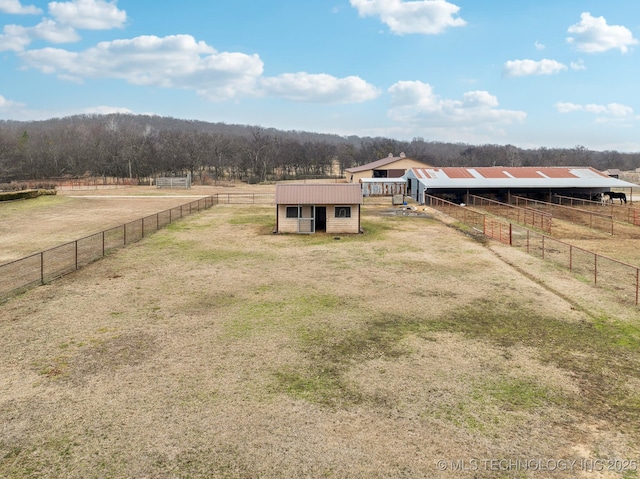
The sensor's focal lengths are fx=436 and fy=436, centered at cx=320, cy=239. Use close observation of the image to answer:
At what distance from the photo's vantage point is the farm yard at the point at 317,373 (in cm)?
810

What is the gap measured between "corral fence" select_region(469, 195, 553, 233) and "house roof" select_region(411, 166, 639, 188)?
6.99 feet

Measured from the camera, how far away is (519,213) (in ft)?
138

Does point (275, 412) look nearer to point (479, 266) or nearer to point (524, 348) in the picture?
point (524, 348)

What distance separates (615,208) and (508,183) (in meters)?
10.9

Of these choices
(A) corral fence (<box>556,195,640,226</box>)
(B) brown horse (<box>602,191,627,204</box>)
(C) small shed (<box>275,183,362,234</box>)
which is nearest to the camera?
(C) small shed (<box>275,183,362,234</box>)

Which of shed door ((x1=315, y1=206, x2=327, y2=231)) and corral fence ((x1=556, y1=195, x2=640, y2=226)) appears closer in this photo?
shed door ((x1=315, y1=206, x2=327, y2=231))

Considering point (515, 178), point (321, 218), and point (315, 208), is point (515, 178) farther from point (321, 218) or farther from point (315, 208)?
point (315, 208)

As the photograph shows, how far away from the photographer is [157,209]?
45938mm

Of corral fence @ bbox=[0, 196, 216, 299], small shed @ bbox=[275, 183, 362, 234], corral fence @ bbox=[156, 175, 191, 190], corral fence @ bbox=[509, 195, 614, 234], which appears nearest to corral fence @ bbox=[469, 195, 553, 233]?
corral fence @ bbox=[509, 195, 614, 234]

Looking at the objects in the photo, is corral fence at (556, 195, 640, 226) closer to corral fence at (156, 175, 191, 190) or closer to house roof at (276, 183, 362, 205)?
house roof at (276, 183, 362, 205)

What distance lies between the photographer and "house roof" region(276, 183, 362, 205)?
31.5m

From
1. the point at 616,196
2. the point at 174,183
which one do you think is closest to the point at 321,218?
the point at 616,196

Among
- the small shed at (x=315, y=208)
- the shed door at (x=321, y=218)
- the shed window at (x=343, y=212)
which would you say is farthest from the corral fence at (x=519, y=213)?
the shed door at (x=321, y=218)

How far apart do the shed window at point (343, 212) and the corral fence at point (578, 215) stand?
17439mm
